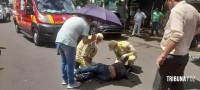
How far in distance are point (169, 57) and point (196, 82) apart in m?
3.25

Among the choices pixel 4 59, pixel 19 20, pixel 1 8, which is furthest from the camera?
pixel 1 8

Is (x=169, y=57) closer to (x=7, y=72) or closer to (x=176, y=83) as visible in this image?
(x=176, y=83)

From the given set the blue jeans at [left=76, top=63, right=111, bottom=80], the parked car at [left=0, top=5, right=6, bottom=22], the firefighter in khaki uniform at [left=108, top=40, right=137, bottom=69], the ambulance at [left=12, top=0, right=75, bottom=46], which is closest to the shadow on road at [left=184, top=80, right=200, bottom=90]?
the firefighter in khaki uniform at [left=108, top=40, right=137, bottom=69]

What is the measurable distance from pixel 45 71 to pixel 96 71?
59.9 inches

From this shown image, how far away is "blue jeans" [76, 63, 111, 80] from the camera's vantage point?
6.05 m

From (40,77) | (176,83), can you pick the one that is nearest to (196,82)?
(176,83)

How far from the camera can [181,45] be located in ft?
11.6

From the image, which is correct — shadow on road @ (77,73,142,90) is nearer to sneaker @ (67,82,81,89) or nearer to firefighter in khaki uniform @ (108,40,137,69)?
sneaker @ (67,82,81,89)

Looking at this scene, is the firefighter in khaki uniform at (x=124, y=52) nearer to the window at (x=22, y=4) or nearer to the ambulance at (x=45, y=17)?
the ambulance at (x=45, y=17)

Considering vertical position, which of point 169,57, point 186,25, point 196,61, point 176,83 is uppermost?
point 186,25

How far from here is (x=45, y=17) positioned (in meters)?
9.98

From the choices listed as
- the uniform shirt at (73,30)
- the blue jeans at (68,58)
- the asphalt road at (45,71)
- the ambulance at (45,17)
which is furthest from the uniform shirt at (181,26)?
the ambulance at (45,17)

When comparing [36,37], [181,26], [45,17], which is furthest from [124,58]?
[36,37]

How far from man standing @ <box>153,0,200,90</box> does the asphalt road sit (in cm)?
221
